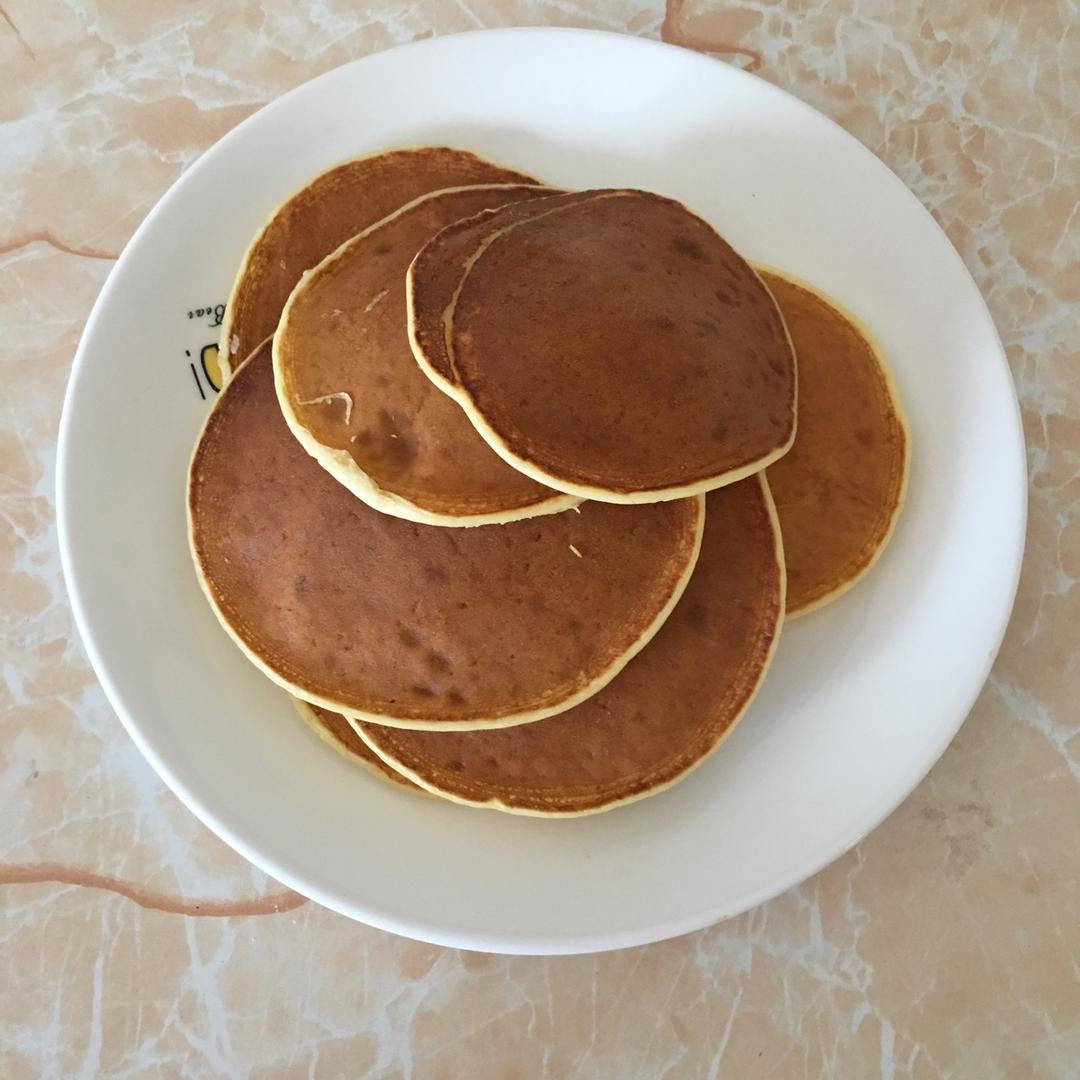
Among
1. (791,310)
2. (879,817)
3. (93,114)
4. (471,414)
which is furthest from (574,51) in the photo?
(879,817)

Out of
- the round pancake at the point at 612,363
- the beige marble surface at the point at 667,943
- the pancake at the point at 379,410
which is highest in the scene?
the round pancake at the point at 612,363

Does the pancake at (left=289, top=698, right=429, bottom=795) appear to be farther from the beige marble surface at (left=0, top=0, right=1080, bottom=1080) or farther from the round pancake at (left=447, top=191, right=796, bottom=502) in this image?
the round pancake at (left=447, top=191, right=796, bottom=502)

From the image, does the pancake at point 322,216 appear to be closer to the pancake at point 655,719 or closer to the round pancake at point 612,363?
the round pancake at point 612,363

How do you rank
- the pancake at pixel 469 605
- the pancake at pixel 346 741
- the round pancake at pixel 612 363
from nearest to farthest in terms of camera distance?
the round pancake at pixel 612 363, the pancake at pixel 469 605, the pancake at pixel 346 741

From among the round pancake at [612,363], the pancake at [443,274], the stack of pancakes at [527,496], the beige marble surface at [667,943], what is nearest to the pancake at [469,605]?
the stack of pancakes at [527,496]

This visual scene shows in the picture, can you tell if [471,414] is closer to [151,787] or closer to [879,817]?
[879,817]

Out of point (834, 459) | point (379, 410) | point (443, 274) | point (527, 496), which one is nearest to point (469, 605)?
point (527, 496)
